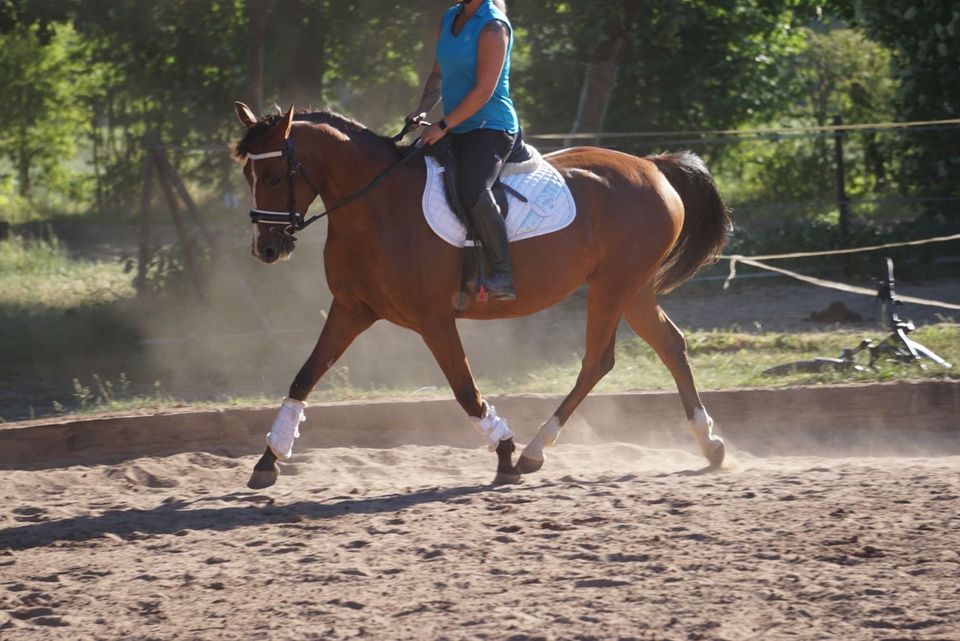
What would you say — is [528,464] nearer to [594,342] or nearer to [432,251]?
[594,342]

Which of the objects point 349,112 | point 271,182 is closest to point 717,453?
point 271,182

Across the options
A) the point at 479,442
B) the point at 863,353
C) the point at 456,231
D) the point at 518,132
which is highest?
the point at 518,132

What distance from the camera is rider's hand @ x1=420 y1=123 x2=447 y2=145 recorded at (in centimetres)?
650

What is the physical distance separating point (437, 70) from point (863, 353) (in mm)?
4207

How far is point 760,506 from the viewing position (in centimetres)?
581

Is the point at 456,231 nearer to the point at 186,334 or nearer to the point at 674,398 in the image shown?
the point at 674,398

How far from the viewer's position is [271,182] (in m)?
6.28

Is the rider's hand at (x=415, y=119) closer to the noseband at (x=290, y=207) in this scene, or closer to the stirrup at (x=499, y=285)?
the noseband at (x=290, y=207)

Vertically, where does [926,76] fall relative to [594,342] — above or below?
above

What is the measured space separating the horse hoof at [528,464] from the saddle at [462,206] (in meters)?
0.95

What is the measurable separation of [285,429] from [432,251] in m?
1.24

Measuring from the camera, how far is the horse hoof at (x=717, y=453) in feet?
23.1

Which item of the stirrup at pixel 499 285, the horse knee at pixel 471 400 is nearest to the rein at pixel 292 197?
the stirrup at pixel 499 285

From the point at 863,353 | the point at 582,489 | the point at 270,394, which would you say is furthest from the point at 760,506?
the point at 270,394
